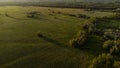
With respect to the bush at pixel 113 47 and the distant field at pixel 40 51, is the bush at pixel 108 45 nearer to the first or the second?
the bush at pixel 113 47

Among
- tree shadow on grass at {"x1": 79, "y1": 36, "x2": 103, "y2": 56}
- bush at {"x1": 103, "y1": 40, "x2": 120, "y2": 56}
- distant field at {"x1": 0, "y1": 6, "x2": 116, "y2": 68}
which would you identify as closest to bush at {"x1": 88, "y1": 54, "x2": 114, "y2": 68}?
distant field at {"x1": 0, "y1": 6, "x2": 116, "y2": 68}

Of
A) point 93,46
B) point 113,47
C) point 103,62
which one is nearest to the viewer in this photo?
point 103,62

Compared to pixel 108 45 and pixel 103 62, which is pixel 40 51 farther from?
pixel 108 45

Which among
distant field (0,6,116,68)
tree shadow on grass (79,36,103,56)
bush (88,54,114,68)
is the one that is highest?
bush (88,54,114,68)

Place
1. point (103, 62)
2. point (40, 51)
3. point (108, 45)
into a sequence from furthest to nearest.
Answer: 1. point (108, 45)
2. point (40, 51)
3. point (103, 62)

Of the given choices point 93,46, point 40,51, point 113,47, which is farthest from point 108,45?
point 40,51

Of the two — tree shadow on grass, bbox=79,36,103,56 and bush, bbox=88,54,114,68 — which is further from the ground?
bush, bbox=88,54,114,68

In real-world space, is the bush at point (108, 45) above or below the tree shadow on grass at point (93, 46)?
above

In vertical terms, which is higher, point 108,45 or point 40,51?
point 108,45

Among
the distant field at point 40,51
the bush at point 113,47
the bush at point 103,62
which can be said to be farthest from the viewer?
the bush at point 113,47

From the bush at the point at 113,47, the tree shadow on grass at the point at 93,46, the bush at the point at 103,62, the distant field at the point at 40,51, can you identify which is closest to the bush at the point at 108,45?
the bush at the point at 113,47

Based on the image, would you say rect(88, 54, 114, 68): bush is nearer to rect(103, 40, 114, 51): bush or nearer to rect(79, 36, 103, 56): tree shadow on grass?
rect(79, 36, 103, 56): tree shadow on grass

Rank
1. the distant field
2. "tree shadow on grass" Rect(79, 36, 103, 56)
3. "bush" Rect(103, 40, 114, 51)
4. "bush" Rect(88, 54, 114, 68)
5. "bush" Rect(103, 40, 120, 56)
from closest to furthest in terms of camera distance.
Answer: "bush" Rect(88, 54, 114, 68) < the distant field < "bush" Rect(103, 40, 120, 56) < "tree shadow on grass" Rect(79, 36, 103, 56) < "bush" Rect(103, 40, 114, 51)

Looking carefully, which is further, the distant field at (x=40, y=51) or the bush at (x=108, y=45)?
the bush at (x=108, y=45)
